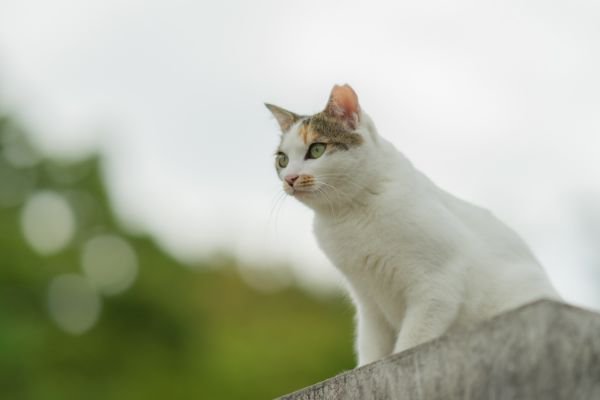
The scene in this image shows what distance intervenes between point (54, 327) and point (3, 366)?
88.1 inches

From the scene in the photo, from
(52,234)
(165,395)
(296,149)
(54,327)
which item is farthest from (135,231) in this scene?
(296,149)

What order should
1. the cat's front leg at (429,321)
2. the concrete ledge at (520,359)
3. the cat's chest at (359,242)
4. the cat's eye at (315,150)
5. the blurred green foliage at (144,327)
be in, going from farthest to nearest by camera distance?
1. the blurred green foliage at (144,327)
2. the cat's eye at (315,150)
3. the cat's chest at (359,242)
4. the cat's front leg at (429,321)
5. the concrete ledge at (520,359)

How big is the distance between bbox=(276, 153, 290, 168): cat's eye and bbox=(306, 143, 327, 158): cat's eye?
0.12 m

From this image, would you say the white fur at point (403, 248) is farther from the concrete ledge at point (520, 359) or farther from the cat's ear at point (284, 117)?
the concrete ledge at point (520, 359)

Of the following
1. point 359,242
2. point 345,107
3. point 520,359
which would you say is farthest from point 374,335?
point 520,359

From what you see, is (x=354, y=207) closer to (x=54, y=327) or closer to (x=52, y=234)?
(x=54, y=327)

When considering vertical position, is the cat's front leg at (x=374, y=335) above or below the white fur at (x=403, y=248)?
below

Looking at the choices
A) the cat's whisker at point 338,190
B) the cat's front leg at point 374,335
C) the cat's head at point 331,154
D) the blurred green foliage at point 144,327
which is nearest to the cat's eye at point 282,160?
the cat's head at point 331,154

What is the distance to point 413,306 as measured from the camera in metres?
2.76

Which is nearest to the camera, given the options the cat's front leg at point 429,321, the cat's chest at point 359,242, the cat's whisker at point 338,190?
the cat's front leg at point 429,321

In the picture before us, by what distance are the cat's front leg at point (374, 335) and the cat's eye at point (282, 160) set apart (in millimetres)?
583

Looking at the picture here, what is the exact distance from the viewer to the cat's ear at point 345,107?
3205 millimetres

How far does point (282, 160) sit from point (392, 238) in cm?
67

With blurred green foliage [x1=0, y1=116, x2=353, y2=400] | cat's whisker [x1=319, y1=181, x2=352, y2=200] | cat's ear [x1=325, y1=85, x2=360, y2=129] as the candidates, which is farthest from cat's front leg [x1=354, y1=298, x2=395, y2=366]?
blurred green foliage [x1=0, y1=116, x2=353, y2=400]
